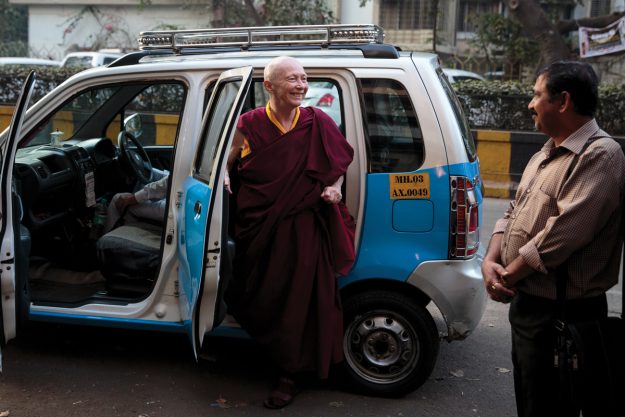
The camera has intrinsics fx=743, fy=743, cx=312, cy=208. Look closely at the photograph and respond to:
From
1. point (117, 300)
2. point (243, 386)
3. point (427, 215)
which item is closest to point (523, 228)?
point (427, 215)

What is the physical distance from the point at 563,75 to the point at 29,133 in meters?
2.91

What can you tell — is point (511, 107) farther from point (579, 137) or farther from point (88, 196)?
point (579, 137)

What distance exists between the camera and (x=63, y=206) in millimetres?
4883

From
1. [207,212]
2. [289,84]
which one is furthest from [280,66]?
[207,212]

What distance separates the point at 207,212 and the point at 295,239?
0.52m

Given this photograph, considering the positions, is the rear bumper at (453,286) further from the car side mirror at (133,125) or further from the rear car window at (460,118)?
the car side mirror at (133,125)

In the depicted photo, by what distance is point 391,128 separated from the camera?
385 centimetres

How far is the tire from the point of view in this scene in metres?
3.88

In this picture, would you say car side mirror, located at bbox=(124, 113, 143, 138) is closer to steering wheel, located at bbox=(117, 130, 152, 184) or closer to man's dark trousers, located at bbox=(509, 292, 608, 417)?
steering wheel, located at bbox=(117, 130, 152, 184)

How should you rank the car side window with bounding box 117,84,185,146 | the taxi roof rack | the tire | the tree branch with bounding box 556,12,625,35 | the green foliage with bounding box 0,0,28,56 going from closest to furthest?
the tire < the taxi roof rack < the car side window with bounding box 117,84,185,146 < the tree branch with bounding box 556,12,625,35 < the green foliage with bounding box 0,0,28,56

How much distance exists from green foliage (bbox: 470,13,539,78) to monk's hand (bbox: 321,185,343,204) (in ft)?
58.8

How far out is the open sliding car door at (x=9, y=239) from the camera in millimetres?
3316

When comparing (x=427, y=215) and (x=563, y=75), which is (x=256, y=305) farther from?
(x=563, y=75)

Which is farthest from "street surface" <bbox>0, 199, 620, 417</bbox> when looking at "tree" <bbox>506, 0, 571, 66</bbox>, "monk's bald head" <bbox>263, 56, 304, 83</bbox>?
"tree" <bbox>506, 0, 571, 66</bbox>
